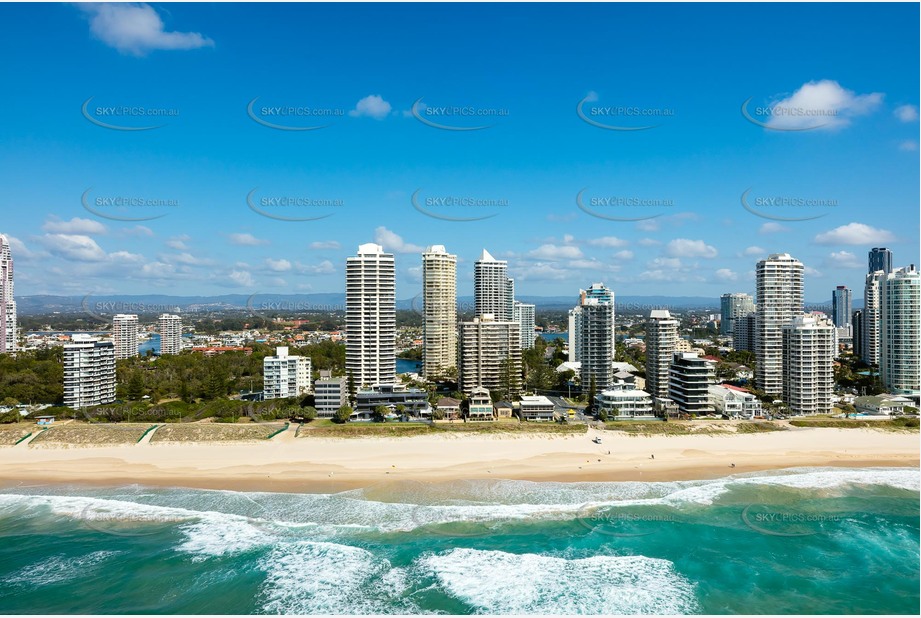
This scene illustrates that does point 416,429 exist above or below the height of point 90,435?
below

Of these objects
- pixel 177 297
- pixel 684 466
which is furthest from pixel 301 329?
pixel 684 466

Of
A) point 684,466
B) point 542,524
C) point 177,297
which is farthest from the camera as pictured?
point 177,297

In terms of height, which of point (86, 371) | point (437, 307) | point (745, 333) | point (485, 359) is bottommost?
point (86, 371)

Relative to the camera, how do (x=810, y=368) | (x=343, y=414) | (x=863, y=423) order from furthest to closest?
(x=810, y=368), (x=343, y=414), (x=863, y=423)

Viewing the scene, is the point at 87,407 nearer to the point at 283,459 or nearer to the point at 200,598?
the point at 283,459

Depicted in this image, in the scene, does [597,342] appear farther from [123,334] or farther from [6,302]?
[6,302]

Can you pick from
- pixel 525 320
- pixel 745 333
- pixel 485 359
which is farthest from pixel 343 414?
pixel 745 333

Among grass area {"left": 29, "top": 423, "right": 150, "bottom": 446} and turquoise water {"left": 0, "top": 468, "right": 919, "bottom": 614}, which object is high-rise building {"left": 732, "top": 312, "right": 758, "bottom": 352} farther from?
grass area {"left": 29, "top": 423, "right": 150, "bottom": 446}
